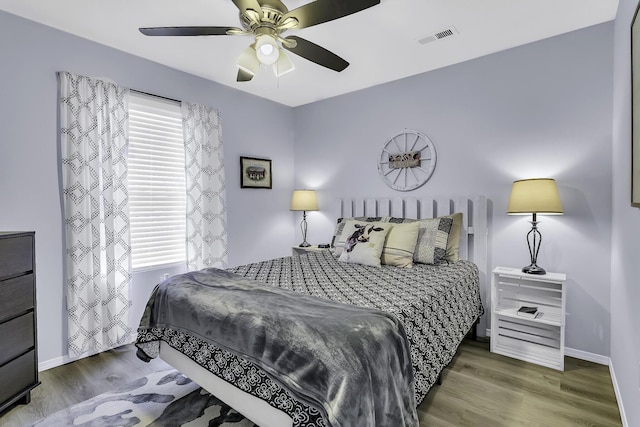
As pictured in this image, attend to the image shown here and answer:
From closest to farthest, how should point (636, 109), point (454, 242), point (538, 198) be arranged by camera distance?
point (636, 109), point (538, 198), point (454, 242)

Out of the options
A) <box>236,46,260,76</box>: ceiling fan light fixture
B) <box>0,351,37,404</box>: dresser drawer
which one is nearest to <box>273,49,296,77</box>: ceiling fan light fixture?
<box>236,46,260,76</box>: ceiling fan light fixture

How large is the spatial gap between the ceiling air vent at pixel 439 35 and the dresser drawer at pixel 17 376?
3740 mm

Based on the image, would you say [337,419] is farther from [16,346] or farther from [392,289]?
[16,346]

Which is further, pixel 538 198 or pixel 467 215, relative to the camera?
pixel 467 215

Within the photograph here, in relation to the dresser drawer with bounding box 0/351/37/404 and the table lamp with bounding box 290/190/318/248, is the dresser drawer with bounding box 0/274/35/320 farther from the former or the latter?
the table lamp with bounding box 290/190/318/248

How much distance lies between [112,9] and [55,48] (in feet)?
2.27

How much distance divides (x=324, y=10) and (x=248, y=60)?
64 cm

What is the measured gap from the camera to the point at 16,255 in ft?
6.75

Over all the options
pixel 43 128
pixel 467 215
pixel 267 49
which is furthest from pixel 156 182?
pixel 467 215

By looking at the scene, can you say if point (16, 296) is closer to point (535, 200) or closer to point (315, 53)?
point (315, 53)

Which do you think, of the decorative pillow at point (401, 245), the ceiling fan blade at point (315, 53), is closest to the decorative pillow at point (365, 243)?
the decorative pillow at point (401, 245)

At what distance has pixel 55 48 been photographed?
2588mm

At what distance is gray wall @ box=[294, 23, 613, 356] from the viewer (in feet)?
8.35

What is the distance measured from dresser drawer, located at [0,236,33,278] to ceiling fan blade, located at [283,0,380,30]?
218 centimetres
